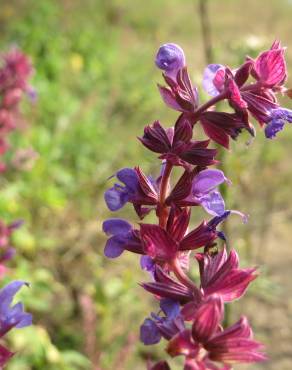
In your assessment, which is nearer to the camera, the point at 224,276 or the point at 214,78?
the point at 224,276

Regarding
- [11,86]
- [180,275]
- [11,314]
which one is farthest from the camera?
[11,86]

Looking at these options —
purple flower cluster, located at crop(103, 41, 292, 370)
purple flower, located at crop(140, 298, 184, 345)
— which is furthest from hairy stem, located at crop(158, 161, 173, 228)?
purple flower, located at crop(140, 298, 184, 345)

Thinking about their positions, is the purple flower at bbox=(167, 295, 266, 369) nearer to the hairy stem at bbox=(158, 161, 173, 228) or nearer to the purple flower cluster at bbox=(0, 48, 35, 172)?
the hairy stem at bbox=(158, 161, 173, 228)

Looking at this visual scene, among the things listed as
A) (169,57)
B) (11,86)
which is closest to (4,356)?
(169,57)

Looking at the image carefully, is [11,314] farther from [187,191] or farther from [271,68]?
[271,68]

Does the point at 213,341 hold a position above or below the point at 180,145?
below

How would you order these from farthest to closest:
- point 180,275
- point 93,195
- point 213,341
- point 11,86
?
1. point 93,195
2. point 11,86
3. point 180,275
4. point 213,341

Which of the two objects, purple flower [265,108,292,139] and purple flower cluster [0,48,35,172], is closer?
purple flower [265,108,292,139]
